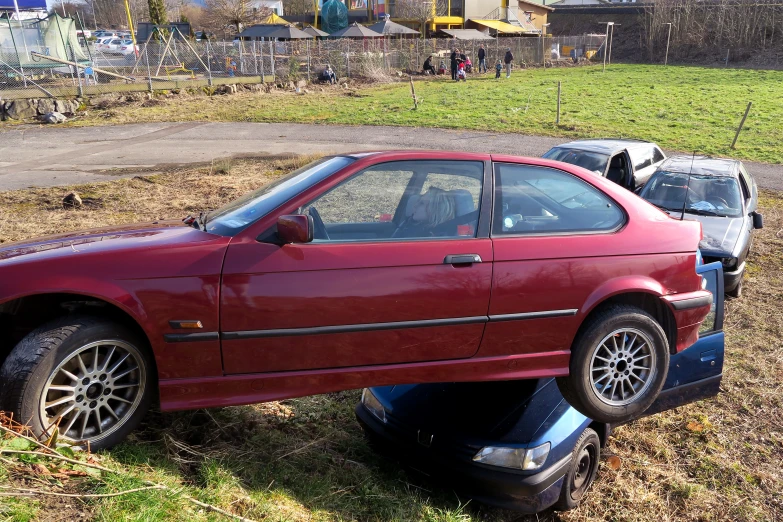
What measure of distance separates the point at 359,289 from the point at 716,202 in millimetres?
7205

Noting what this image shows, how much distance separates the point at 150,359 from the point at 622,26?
195 ft

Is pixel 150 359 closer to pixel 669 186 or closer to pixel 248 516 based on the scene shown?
pixel 248 516

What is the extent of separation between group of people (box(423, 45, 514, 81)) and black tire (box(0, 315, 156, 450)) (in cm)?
3323

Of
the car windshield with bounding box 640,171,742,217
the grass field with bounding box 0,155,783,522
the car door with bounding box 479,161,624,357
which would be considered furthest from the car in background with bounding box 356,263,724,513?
the car windshield with bounding box 640,171,742,217

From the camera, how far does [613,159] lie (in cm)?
1085

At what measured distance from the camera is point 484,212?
4.04 metres

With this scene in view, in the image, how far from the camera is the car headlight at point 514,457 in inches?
165

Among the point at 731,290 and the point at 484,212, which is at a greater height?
the point at 484,212

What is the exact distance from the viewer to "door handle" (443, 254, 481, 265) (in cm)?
383

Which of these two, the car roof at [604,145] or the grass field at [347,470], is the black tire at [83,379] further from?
the car roof at [604,145]

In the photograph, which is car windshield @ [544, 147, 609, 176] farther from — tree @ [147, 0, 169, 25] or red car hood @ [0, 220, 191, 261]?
tree @ [147, 0, 169, 25]

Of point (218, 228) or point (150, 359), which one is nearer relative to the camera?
point (150, 359)

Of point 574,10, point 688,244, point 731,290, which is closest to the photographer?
point 688,244

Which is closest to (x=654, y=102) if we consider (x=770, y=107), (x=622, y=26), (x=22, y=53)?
(x=770, y=107)
